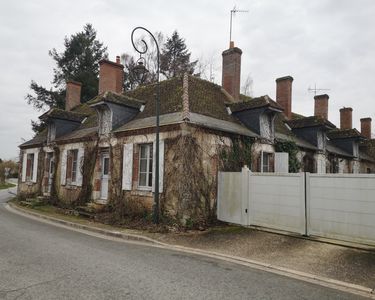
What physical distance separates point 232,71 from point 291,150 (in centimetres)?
466

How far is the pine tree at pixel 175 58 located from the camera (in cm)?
3281

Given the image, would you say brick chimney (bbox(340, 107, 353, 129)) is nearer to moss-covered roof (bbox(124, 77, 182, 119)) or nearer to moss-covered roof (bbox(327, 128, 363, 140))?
moss-covered roof (bbox(327, 128, 363, 140))

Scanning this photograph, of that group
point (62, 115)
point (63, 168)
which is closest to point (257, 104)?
point (63, 168)

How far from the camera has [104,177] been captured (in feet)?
46.3

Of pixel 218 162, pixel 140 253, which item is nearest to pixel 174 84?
→ pixel 218 162

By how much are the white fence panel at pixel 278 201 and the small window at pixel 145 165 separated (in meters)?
3.68

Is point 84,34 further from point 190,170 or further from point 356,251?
point 356,251

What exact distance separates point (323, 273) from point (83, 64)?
31.8 metres

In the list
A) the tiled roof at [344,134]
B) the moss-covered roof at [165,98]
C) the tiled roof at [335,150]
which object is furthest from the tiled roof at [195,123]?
the tiled roof at [344,134]

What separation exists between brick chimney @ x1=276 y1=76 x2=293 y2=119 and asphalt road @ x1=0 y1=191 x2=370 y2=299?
14.0m

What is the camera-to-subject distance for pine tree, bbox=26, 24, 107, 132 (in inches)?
1236

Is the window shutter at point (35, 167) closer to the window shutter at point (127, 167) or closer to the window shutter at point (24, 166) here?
the window shutter at point (24, 166)

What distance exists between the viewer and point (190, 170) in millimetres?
10727

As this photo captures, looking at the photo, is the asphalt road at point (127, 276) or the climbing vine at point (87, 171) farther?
the climbing vine at point (87, 171)
